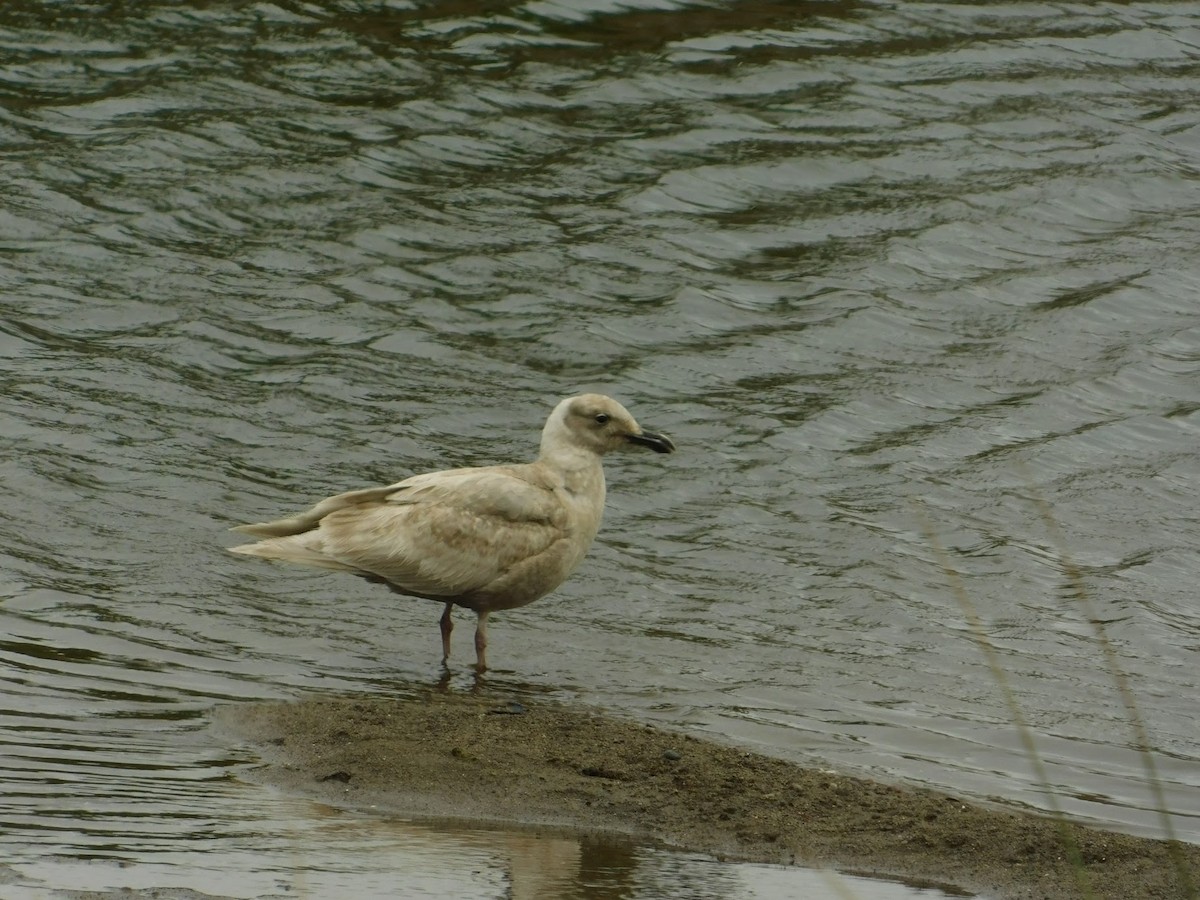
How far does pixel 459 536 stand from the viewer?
9.85m

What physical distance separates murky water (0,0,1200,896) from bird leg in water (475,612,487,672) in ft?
0.35

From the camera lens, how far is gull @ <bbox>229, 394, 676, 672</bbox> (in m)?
9.84

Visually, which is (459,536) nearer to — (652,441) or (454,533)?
(454,533)

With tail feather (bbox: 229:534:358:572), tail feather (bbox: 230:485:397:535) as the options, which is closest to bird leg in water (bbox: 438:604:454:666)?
tail feather (bbox: 229:534:358:572)

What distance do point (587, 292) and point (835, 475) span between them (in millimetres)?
3340

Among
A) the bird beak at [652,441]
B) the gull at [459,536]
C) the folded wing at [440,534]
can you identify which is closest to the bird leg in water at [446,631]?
the gull at [459,536]

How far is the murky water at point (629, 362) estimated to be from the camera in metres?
9.33

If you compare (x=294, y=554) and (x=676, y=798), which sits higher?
(x=676, y=798)

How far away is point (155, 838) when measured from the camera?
662 cm

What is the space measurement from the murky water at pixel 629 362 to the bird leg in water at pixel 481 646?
106 millimetres

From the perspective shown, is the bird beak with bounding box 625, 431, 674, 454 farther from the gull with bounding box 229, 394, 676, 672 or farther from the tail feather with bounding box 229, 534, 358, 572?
the tail feather with bounding box 229, 534, 358, 572

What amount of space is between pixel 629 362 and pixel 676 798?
24.2ft

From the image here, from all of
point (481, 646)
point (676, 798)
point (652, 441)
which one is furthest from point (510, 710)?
point (652, 441)

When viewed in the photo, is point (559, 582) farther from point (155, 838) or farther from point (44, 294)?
point (44, 294)
